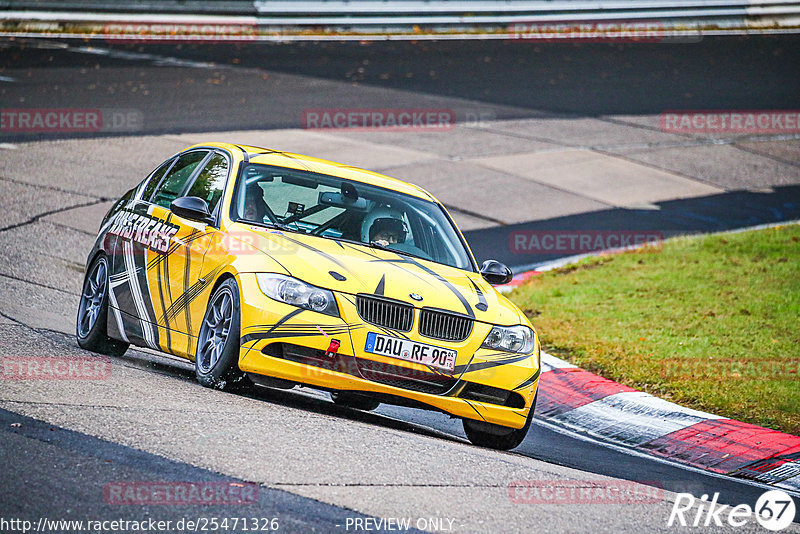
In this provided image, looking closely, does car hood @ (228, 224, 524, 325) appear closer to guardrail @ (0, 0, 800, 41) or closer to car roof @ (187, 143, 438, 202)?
car roof @ (187, 143, 438, 202)

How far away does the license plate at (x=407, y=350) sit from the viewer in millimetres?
7188

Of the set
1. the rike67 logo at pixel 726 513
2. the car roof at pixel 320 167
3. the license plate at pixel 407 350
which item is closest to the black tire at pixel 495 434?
the license plate at pixel 407 350

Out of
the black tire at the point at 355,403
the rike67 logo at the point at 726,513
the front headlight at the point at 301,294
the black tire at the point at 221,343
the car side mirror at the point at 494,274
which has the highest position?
the front headlight at the point at 301,294

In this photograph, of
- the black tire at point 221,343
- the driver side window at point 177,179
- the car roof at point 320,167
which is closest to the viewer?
the black tire at point 221,343

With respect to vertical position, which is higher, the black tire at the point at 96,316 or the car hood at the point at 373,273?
the car hood at the point at 373,273

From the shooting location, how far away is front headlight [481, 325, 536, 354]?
7516 millimetres

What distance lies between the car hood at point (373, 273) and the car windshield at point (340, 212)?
243 mm

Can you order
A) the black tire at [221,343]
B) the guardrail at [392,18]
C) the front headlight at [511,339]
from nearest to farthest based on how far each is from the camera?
the black tire at [221,343] < the front headlight at [511,339] < the guardrail at [392,18]

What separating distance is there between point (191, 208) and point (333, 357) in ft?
5.20

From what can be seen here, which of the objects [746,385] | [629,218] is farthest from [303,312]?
[629,218]

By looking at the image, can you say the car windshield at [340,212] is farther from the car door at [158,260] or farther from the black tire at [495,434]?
the black tire at [495,434]

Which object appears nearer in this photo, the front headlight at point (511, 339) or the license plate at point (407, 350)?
the license plate at point (407, 350)

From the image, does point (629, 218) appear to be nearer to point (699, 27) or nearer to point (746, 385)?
point (746, 385)

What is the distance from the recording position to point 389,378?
23.7 feet
